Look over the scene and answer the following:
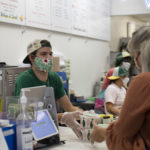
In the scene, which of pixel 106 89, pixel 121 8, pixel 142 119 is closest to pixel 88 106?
pixel 106 89

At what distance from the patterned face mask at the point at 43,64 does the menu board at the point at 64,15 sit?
0.81 m

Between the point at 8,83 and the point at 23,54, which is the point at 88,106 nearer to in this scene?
the point at 23,54

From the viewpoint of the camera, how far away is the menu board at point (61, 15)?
427cm

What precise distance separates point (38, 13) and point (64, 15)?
777 mm

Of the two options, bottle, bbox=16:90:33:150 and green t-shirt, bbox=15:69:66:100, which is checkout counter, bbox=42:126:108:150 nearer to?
bottle, bbox=16:90:33:150

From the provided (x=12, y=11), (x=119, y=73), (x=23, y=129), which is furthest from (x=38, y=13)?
(x=23, y=129)

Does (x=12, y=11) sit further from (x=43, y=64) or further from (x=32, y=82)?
(x=32, y=82)

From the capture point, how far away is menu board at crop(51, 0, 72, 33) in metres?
4.27

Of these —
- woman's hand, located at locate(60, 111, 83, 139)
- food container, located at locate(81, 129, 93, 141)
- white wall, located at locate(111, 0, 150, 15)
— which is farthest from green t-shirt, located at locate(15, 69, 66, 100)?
white wall, located at locate(111, 0, 150, 15)

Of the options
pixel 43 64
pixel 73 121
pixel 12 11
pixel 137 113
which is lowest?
pixel 73 121

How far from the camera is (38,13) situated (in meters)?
3.86

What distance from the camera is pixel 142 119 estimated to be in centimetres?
129

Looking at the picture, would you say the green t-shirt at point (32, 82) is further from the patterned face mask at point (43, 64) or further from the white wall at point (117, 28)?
the white wall at point (117, 28)

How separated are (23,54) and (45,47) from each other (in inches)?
38.1
